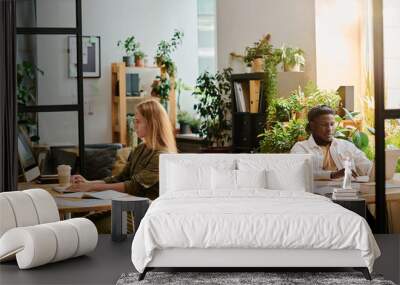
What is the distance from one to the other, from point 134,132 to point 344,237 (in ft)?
12.8

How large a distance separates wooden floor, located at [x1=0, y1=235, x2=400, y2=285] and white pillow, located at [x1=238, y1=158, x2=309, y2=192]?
102 centimetres

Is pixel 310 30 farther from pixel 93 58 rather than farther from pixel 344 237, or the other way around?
pixel 344 237

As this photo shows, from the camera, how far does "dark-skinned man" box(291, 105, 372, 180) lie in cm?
878

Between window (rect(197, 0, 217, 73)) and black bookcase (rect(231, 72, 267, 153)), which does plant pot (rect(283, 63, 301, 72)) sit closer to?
black bookcase (rect(231, 72, 267, 153))

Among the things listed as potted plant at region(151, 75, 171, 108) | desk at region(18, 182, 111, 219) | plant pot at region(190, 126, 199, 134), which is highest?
potted plant at region(151, 75, 171, 108)

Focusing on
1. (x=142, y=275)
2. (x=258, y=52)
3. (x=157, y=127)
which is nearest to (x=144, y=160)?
(x=157, y=127)

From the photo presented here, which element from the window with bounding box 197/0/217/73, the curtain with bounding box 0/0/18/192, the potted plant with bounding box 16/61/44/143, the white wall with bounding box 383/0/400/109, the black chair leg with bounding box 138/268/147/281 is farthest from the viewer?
the window with bounding box 197/0/217/73

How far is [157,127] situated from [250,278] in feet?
10.4

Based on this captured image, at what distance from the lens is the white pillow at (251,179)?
25.1 ft

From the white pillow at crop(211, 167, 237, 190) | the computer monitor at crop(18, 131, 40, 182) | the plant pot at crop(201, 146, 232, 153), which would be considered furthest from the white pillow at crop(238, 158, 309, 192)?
the computer monitor at crop(18, 131, 40, 182)

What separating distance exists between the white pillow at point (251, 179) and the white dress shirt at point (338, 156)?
1.25m

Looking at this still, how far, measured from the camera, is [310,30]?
8.95m

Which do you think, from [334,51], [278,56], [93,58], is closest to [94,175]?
[93,58]

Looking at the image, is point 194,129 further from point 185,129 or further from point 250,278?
point 250,278
